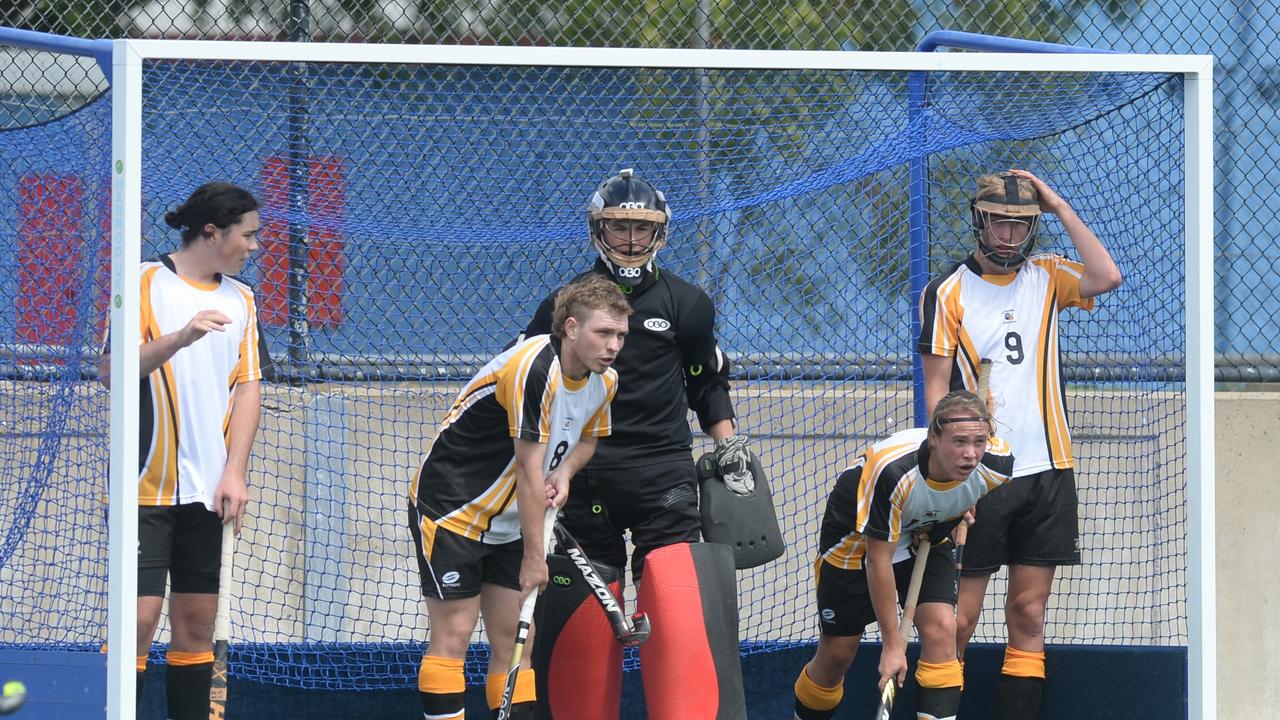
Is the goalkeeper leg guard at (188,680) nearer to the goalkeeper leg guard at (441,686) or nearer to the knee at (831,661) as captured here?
the goalkeeper leg guard at (441,686)

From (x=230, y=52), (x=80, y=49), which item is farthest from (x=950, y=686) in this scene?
(x=80, y=49)

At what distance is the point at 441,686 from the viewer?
380 centimetres

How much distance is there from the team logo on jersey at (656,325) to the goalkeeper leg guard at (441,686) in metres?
0.96

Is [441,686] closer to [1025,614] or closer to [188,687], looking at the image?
[188,687]

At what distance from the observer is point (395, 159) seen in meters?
4.94

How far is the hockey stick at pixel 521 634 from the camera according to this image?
149 inches

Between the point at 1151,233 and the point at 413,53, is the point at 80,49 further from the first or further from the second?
the point at 1151,233

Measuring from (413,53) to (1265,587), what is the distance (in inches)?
132

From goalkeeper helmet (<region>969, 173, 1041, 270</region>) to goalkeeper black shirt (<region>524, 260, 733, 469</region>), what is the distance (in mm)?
783

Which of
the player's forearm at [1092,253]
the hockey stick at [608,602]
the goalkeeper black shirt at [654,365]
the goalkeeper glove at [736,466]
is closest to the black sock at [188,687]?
the hockey stick at [608,602]

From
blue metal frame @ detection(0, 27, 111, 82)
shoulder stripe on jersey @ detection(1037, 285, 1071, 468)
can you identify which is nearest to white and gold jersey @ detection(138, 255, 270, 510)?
blue metal frame @ detection(0, 27, 111, 82)

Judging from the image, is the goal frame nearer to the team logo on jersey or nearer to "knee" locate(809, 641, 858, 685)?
the team logo on jersey

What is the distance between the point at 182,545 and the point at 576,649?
1.02 metres

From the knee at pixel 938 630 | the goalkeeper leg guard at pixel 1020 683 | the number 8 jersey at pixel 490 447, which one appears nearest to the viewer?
the number 8 jersey at pixel 490 447
